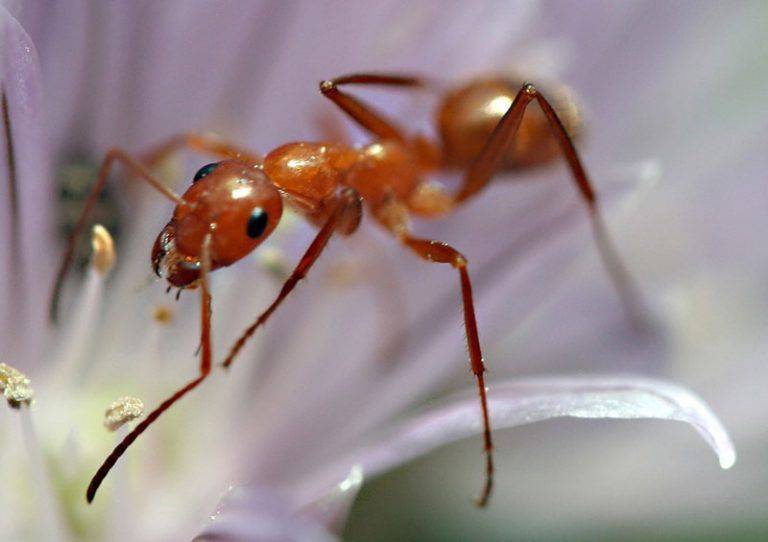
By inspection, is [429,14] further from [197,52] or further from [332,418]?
[332,418]

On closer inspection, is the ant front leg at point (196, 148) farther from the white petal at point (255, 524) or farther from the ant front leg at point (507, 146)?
the white petal at point (255, 524)

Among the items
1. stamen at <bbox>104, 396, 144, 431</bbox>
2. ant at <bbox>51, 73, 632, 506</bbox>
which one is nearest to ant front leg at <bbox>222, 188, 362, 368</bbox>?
ant at <bbox>51, 73, 632, 506</bbox>

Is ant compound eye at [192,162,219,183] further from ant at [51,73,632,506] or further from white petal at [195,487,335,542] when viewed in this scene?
white petal at [195,487,335,542]

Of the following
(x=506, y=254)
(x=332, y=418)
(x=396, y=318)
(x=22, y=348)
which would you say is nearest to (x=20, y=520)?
(x=22, y=348)

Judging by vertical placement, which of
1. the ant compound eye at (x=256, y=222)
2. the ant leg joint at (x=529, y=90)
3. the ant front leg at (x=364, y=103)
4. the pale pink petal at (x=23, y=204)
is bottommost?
the pale pink petal at (x=23, y=204)

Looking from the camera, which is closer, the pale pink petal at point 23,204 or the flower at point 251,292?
the pale pink petal at point 23,204

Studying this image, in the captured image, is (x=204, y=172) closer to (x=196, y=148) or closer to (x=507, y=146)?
(x=196, y=148)

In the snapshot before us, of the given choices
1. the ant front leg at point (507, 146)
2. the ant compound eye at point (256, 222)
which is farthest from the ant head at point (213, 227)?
the ant front leg at point (507, 146)
